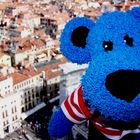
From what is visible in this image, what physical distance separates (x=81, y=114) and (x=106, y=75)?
1.08m

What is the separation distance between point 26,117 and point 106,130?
21451 mm

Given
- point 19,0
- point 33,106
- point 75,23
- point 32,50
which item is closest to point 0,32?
point 32,50

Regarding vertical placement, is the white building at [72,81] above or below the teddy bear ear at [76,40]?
below

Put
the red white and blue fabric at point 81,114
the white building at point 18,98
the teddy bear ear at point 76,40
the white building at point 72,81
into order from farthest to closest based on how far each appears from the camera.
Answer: the white building at point 18,98 → the white building at point 72,81 → the teddy bear ear at point 76,40 → the red white and blue fabric at point 81,114

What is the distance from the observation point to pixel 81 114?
16.2 ft

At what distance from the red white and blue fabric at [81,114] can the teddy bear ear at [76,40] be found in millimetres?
469

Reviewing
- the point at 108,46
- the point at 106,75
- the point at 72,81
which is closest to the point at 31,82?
the point at 72,81

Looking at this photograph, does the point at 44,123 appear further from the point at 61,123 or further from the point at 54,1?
the point at 54,1

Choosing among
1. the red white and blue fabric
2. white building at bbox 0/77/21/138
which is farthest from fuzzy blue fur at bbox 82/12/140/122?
white building at bbox 0/77/21/138

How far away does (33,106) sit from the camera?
27438mm

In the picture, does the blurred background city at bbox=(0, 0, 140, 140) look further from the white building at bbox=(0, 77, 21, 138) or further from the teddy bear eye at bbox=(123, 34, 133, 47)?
the teddy bear eye at bbox=(123, 34, 133, 47)

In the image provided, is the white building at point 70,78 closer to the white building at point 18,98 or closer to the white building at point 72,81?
the white building at point 72,81

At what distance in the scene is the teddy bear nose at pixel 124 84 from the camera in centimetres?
396

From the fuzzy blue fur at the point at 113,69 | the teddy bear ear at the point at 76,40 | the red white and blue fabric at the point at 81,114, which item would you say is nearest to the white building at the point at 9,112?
the red white and blue fabric at the point at 81,114
